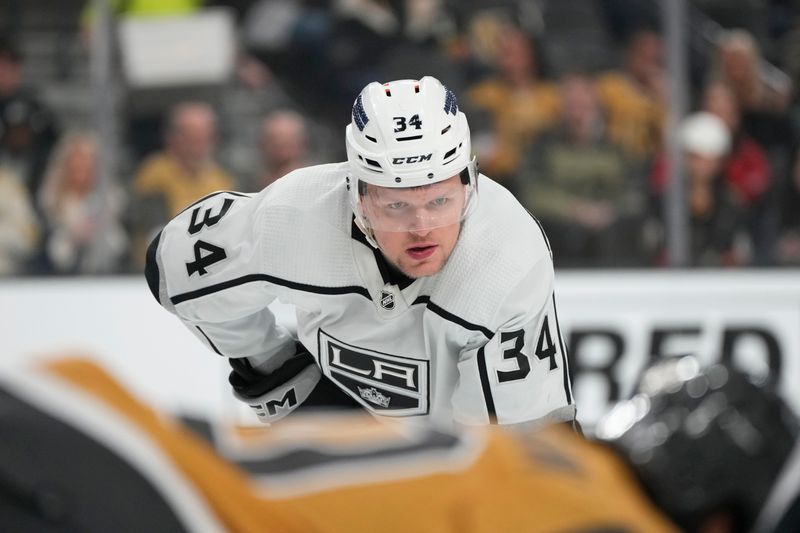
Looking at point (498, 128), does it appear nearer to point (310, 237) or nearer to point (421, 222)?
point (310, 237)

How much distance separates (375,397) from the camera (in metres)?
3.30

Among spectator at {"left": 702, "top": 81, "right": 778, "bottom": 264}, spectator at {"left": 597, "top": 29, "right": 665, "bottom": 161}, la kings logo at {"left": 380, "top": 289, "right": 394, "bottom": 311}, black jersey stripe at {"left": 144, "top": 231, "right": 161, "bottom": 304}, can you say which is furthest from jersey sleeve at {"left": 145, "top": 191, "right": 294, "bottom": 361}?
spectator at {"left": 702, "top": 81, "right": 778, "bottom": 264}

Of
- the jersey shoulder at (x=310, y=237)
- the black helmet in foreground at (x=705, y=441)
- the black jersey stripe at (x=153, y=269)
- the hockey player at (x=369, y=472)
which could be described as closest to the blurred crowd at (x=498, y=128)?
the black jersey stripe at (x=153, y=269)

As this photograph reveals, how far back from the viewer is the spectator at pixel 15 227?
17.5 ft

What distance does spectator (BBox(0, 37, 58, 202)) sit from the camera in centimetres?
543

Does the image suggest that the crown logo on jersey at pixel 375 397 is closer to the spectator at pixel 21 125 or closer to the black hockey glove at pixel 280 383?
the black hockey glove at pixel 280 383

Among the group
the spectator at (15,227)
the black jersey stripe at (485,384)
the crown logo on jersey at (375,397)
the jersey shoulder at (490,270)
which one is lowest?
the spectator at (15,227)

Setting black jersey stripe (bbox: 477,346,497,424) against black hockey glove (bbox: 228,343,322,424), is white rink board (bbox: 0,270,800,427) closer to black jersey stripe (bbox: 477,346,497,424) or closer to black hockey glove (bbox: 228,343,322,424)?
black hockey glove (bbox: 228,343,322,424)

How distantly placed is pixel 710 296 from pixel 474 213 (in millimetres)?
2408

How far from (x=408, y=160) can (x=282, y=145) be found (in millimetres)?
2603

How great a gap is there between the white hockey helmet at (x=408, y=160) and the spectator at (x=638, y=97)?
8.69 feet

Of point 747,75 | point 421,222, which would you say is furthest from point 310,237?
point 747,75

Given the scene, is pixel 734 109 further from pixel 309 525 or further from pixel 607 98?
pixel 309 525

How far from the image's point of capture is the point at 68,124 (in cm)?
550
